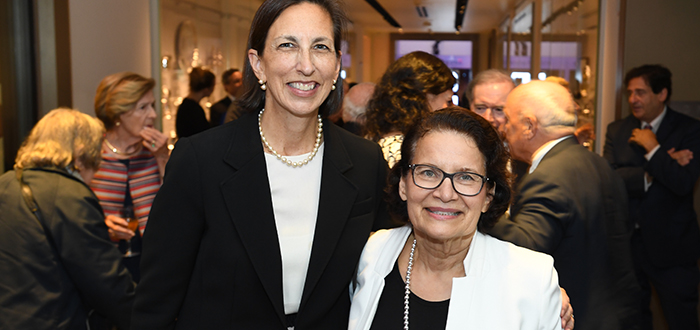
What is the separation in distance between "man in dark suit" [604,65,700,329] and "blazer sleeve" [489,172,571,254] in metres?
2.03

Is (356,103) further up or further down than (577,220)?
further up

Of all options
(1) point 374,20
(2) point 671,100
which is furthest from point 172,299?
(1) point 374,20

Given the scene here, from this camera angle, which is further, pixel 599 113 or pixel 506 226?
pixel 599 113

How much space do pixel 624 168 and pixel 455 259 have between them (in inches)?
123

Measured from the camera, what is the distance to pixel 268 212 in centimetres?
166

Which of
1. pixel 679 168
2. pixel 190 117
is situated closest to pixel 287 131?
pixel 679 168

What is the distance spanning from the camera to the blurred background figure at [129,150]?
3084 millimetres

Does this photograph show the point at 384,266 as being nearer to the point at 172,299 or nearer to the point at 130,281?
the point at 172,299

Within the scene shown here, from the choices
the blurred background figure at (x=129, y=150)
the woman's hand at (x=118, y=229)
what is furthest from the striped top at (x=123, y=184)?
the woman's hand at (x=118, y=229)

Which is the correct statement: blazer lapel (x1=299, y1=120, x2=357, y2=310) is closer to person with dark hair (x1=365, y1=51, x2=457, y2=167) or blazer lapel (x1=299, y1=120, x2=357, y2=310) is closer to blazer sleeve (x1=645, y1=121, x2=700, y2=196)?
person with dark hair (x1=365, y1=51, x2=457, y2=167)

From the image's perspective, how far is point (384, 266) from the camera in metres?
1.79

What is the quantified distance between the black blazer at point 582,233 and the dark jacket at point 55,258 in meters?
1.67

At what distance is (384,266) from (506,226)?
2.29 ft

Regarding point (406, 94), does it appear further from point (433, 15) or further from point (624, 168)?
point (433, 15)
